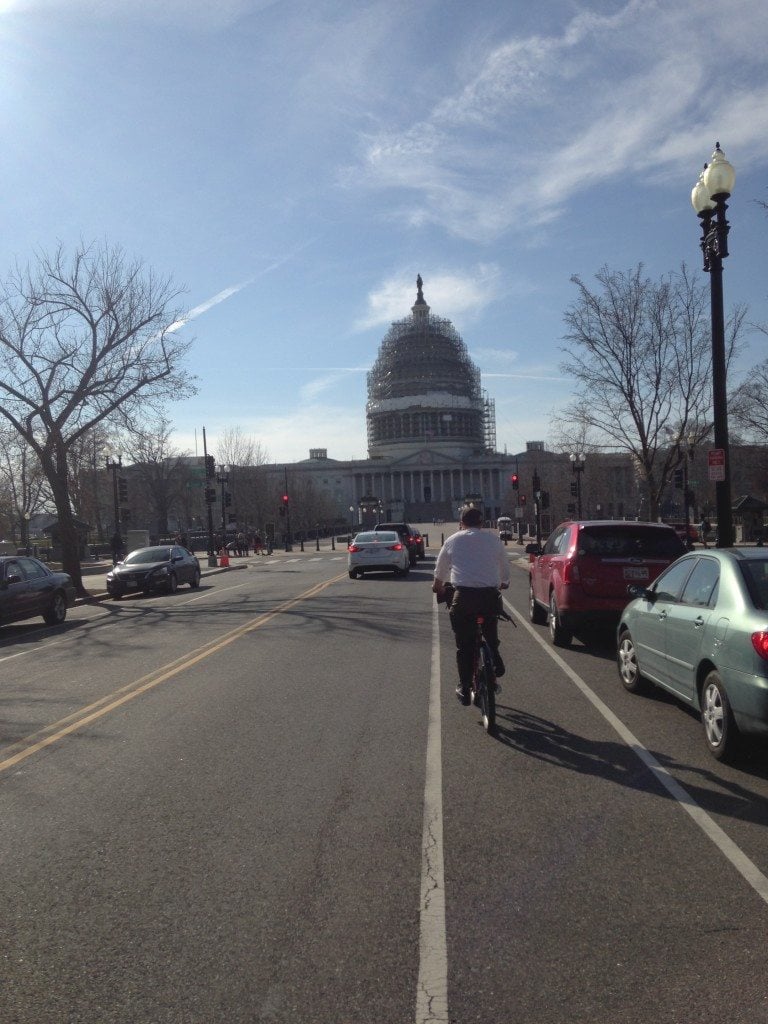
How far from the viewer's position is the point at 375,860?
4.85m

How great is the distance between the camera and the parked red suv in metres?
12.1

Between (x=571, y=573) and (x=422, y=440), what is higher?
(x=422, y=440)

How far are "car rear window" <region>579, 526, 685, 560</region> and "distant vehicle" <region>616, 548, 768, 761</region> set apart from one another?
3.34 m

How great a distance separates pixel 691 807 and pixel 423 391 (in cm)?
14731

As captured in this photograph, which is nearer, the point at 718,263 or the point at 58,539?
the point at 718,263

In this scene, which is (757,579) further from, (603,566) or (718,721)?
(603,566)

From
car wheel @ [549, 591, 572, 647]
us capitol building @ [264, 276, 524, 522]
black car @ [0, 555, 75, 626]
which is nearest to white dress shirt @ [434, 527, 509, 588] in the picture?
car wheel @ [549, 591, 572, 647]

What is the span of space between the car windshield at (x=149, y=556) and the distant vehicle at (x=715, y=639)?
67.8 feet

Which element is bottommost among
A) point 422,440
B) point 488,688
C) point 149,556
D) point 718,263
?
point 488,688

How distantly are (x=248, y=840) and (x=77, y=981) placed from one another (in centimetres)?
162

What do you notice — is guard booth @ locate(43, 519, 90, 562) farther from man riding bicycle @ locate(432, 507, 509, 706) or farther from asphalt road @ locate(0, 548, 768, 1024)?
man riding bicycle @ locate(432, 507, 509, 706)

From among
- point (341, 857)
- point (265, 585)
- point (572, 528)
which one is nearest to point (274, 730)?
point (341, 857)

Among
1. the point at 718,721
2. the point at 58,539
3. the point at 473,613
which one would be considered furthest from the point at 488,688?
the point at 58,539

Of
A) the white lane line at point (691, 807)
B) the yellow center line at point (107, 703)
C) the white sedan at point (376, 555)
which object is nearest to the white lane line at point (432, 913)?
the white lane line at point (691, 807)
